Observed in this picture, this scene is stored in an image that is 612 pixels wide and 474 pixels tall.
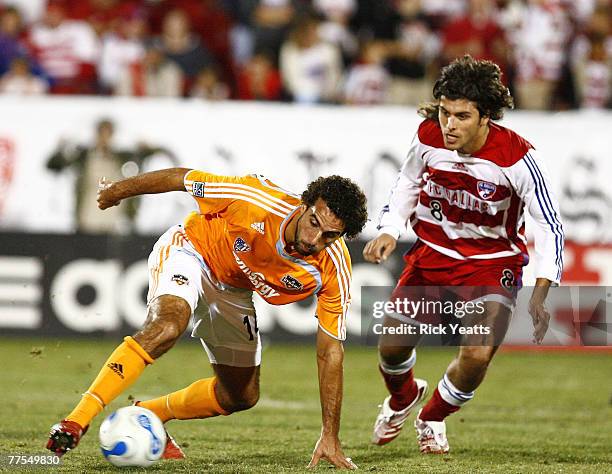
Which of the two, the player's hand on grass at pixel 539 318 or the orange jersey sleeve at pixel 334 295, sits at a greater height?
the orange jersey sleeve at pixel 334 295

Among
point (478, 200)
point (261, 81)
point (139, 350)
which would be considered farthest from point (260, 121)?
point (139, 350)

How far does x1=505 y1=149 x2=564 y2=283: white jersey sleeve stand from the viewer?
22.2 feet

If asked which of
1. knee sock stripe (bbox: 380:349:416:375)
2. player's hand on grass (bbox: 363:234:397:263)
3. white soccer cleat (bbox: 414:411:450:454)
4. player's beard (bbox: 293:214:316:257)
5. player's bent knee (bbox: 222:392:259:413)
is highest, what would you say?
player's beard (bbox: 293:214:316:257)

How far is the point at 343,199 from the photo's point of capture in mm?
6035

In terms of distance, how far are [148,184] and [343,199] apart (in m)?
1.18

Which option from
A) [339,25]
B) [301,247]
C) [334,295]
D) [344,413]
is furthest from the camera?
[339,25]

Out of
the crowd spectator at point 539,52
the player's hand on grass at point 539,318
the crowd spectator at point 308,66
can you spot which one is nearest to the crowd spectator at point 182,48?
the crowd spectator at point 308,66

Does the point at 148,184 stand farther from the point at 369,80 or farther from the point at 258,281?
the point at 369,80

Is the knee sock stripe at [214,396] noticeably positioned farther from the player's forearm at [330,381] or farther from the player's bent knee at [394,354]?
the player's bent knee at [394,354]

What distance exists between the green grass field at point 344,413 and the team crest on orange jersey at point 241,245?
1220 mm

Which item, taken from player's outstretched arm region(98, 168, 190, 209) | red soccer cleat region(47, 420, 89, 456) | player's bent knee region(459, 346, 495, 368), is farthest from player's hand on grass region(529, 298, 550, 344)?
red soccer cleat region(47, 420, 89, 456)

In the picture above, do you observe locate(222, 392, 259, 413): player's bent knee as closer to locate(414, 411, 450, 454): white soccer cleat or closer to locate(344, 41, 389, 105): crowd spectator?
locate(414, 411, 450, 454): white soccer cleat

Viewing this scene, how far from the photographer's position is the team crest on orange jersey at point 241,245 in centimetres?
654

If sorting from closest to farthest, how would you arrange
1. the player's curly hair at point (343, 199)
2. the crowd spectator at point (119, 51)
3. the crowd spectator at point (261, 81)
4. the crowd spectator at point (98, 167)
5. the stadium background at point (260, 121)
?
the player's curly hair at point (343, 199), the stadium background at point (260, 121), the crowd spectator at point (98, 167), the crowd spectator at point (261, 81), the crowd spectator at point (119, 51)
